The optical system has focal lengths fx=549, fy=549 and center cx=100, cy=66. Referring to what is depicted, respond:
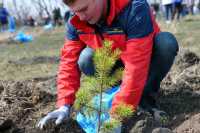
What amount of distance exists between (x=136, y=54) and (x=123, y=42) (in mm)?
236

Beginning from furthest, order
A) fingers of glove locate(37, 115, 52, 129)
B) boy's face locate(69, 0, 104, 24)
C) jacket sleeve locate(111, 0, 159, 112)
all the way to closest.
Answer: fingers of glove locate(37, 115, 52, 129)
jacket sleeve locate(111, 0, 159, 112)
boy's face locate(69, 0, 104, 24)

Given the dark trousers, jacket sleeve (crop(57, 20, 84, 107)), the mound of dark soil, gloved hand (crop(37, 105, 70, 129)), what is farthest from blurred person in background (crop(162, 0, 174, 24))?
gloved hand (crop(37, 105, 70, 129))

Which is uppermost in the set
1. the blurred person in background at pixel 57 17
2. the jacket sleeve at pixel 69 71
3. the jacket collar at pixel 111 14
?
the jacket collar at pixel 111 14

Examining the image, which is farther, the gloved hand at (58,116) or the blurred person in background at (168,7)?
the blurred person in background at (168,7)

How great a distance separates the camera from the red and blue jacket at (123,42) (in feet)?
9.85

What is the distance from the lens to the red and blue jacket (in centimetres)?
300

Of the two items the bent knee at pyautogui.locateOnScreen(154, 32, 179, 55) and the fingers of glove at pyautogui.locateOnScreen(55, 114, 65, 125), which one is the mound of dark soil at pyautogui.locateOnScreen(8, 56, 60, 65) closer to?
the bent knee at pyautogui.locateOnScreen(154, 32, 179, 55)

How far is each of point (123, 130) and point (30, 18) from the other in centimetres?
3258

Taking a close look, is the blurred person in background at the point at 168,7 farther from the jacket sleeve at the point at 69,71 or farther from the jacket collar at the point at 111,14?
the jacket collar at the point at 111,14

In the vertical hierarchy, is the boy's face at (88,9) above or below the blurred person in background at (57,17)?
above

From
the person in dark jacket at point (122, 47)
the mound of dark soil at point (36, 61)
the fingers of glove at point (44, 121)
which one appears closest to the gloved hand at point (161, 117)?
the person in dark jacket at point (122, 47)

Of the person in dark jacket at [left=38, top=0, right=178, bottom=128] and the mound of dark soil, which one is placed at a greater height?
the person in dark jacket at [left=38, top=0, right=178, bottom=128]

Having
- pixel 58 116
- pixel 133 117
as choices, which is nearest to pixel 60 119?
pixel 58 116

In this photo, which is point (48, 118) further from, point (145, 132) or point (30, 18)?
point (30, 18)
